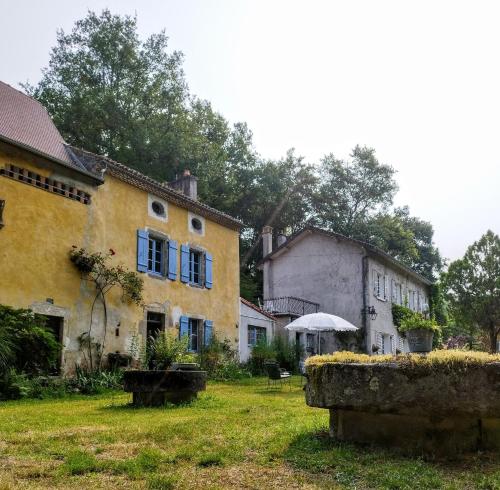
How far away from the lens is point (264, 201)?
34.5 meters

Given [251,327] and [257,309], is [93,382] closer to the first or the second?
[251,327]

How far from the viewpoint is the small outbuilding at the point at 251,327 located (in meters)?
19.7

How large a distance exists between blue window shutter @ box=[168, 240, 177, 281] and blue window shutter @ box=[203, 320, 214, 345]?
212 cm

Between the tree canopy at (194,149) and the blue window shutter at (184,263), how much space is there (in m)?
11.1

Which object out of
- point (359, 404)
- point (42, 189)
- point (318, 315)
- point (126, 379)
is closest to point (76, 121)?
point (42, 189)

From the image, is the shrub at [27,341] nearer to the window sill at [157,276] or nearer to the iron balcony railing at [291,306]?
the window sill at [157,276]

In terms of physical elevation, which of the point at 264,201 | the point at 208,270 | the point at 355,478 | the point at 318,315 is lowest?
the point at 355,478

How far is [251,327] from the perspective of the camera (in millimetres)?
20688

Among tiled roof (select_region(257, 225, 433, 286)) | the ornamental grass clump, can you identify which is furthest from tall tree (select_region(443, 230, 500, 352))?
the ornamental grass clump

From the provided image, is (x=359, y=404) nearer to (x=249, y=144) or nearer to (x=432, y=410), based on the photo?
(x=432, y=410)

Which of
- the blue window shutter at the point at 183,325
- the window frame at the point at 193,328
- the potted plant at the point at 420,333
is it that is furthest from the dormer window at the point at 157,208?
the potted plant at the point at 420,333

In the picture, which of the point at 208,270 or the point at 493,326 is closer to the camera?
the point at 208,270

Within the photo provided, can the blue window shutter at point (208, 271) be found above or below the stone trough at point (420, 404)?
above

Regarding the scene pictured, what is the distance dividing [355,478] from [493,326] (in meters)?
22.7
